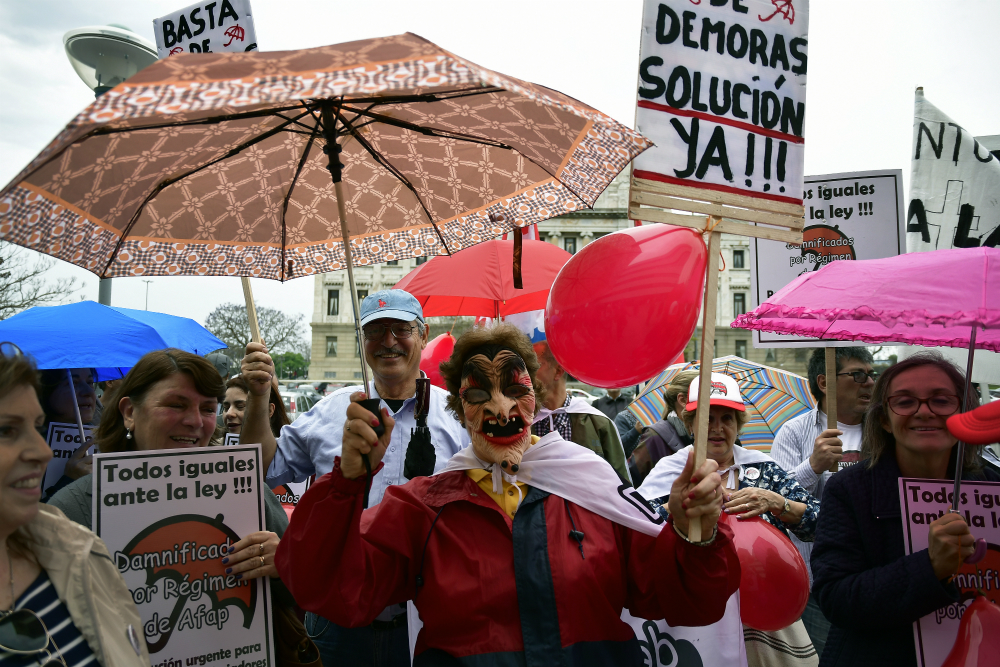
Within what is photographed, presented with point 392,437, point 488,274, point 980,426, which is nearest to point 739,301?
point 488,274

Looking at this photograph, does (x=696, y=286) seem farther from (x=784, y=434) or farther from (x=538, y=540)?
(x=784, y=434)

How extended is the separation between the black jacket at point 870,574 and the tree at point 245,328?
3906cm

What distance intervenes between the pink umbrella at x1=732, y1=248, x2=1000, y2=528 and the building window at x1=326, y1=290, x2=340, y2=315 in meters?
56.2

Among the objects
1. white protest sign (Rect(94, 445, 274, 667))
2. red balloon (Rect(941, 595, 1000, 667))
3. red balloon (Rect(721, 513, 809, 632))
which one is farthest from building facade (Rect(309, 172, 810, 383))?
red balloon (Rect(941, 595, 1000, 667))

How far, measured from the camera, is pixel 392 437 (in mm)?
3652

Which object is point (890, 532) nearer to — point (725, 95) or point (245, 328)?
point (725, 95)

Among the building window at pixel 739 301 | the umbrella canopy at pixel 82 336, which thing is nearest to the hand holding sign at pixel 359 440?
the umbrella canopy at pixel 82 336

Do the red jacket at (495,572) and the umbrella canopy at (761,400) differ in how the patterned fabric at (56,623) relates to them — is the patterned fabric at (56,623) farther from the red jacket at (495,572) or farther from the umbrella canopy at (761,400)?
the umbrella canopy at (761,400)

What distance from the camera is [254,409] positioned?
3.02 metres

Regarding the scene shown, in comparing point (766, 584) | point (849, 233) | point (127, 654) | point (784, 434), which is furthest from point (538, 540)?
point (849, 233)

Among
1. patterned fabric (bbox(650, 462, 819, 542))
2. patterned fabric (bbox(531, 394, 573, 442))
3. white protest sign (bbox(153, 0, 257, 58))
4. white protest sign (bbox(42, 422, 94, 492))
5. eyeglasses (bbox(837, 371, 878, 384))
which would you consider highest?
white protest sign (bbox(153, 0, 257, 58))

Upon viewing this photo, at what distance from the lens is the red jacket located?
2186 millimetres

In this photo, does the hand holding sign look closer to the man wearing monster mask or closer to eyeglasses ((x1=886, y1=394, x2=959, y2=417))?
the man wearing monster mask

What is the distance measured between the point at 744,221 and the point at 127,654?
7.84 ft
